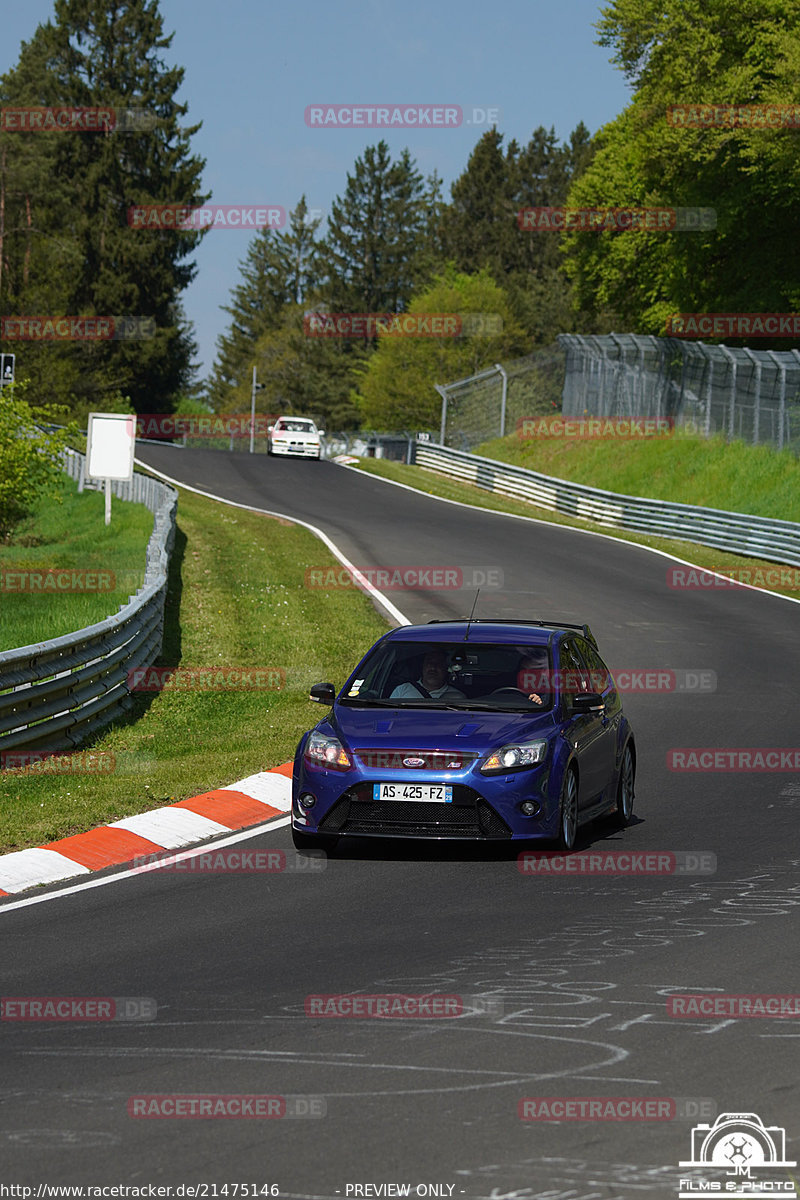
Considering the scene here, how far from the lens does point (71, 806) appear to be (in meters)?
12.3

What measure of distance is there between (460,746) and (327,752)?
3.05 feet

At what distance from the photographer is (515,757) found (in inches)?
415

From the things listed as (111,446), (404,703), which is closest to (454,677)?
(404,703)

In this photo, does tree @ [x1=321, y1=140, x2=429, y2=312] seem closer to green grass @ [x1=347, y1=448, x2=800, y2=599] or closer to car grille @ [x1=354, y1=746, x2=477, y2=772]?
green grass @ [x1=347, y1=448, x2=800, y2=599]

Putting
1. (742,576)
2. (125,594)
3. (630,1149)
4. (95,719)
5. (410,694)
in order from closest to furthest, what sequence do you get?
(630,1149)
(410,694)
(95,719)
(125,594)
(742,576)

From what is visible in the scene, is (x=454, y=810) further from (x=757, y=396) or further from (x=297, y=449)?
(x=297, y=449)

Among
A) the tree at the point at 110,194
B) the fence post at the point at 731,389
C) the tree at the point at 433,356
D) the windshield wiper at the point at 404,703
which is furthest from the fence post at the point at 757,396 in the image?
the tree at the point at 433,356

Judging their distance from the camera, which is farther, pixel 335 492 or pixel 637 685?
pixel 335 492

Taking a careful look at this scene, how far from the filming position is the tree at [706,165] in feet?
152

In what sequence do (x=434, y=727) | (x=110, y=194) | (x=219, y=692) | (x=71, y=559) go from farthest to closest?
(x=110, y=194)
(x=71, y=559)
(x=219, y=692)
(x=434, y=727)

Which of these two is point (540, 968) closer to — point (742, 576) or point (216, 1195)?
point (216, 1195)

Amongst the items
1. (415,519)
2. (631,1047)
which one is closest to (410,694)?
(631,1047)

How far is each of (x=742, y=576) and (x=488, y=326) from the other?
Answer: 7215 centimetres

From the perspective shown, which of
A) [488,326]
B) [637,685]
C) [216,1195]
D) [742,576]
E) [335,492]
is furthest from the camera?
[488,326]
